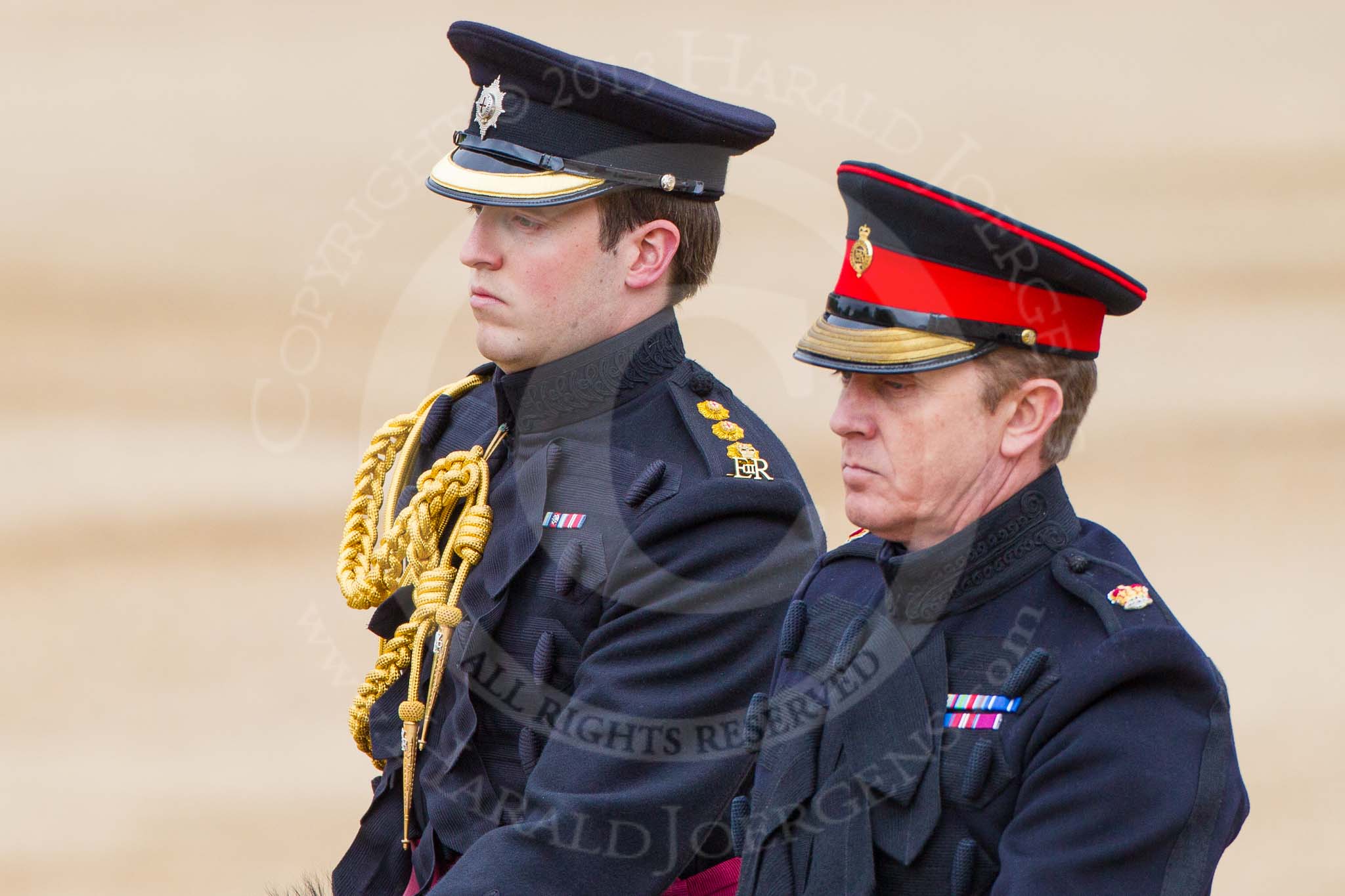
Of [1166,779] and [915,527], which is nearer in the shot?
[1166,779]

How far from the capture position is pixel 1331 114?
382cm

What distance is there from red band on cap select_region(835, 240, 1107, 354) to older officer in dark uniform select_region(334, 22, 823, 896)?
53 centimetres

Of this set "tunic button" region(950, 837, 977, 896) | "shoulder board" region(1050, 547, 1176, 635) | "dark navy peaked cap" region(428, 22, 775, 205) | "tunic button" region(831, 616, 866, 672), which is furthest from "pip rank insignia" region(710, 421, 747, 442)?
"tunic button" region(950, 837, 977, 896)

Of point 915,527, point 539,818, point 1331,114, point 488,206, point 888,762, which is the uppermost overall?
point 1331,114

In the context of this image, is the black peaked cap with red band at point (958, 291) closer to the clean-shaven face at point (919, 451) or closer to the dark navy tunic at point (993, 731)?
the clean-shaven face at point (919, 451)

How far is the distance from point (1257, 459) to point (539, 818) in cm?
225

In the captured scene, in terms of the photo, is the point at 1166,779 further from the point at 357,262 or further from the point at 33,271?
the point at 33,271

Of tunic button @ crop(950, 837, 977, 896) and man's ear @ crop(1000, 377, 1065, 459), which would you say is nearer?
tunic button @ crop(950, 837, 977, 896)

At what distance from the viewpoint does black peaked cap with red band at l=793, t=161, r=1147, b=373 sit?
177cm

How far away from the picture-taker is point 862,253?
1.89 metres

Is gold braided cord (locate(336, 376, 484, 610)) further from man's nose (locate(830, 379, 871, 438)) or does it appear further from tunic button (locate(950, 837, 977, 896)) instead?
tunic button (locate(950, 837, 977, 896))

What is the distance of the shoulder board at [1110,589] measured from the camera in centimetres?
168

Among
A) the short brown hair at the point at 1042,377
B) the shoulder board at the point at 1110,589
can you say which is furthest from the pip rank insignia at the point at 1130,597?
the short brown hair at the point at 1042,377

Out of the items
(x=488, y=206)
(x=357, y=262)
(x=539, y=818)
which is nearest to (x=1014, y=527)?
(x=539, y=818)
